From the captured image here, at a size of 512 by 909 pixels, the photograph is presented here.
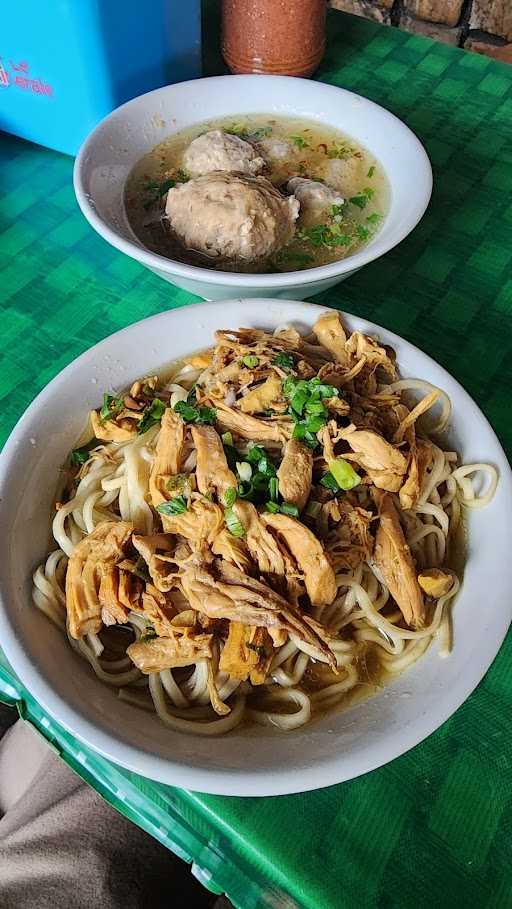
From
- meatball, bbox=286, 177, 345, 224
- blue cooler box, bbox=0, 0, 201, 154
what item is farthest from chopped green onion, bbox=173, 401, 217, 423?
blue cooler box, bbox=0, 0, 201, 154

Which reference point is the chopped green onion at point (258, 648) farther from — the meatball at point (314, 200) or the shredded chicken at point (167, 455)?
the meatball at point (314, 200)

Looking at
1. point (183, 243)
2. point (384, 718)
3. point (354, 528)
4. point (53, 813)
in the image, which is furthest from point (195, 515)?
point (53, 813)

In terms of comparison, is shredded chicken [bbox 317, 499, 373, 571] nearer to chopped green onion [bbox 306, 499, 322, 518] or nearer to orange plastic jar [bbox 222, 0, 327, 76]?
chopped green onion [bbox 306, 499, 322, 518]

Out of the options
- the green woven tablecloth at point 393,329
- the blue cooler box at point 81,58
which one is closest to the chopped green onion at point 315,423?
the green woven tablecloth at point 393,329

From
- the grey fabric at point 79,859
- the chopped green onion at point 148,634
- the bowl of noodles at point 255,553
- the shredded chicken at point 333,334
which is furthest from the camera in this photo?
the grey fabric at point 79,859

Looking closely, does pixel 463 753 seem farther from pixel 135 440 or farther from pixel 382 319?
pixel 382 319

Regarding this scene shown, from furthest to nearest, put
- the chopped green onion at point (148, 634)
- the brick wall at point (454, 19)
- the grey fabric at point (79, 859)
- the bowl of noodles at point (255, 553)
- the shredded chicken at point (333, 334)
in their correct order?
the brick wall at point (454, 19) < the grey fabric at point (79, 859) < the shredded chicken at point (333, 334) < the chopped green onion at point (148, 634) < the bowl of noodles at point (255, 553)
